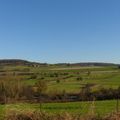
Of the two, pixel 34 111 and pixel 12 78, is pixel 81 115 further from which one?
pixel 12 78

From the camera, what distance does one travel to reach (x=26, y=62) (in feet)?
→ 581

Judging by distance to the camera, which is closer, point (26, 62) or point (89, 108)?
point (89, 108)

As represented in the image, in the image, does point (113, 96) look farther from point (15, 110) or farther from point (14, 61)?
point (14, 61)

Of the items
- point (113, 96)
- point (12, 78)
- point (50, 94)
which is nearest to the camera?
point (113, 96)

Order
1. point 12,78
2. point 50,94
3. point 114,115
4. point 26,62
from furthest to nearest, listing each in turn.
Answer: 1. point 26,62
2. point 12,78
3. point 50,94
4. point 114,115

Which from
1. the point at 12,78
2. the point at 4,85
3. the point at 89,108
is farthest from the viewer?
the point at 12,78

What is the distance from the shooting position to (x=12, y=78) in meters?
73.6

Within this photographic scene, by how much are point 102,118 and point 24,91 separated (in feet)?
179

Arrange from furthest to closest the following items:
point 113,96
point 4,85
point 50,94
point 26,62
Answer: point 26,62
point 4,85
point 50,94
point 113,96

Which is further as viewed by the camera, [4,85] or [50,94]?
[4,85]

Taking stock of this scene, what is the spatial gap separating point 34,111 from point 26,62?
169296mm

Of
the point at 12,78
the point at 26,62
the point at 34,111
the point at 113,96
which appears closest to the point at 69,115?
the point at 34,111

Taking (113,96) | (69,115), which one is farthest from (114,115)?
(113,96)

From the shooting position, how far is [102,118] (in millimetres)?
8062
